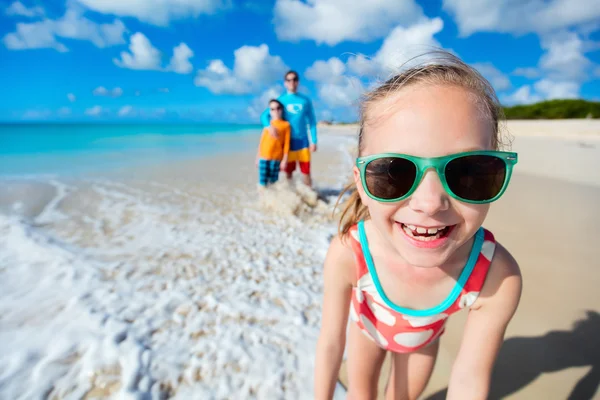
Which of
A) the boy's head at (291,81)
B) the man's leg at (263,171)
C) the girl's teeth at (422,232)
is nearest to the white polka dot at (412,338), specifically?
the girl's teeth at (422,232)

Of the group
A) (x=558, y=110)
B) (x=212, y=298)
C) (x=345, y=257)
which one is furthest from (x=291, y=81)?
(x=558, y=110)

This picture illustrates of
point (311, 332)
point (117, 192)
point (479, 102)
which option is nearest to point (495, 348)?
point (479, 102)

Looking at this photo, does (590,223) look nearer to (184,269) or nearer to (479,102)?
(479,102)

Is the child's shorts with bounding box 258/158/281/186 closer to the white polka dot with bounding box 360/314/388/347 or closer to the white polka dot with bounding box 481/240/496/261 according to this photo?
the white polka dot with bounding box 360/314/388/347

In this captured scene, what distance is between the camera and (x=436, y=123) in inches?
42.7

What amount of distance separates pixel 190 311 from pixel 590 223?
18.6 feet

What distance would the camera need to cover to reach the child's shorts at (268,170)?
21.3 ft

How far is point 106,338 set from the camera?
2596mm

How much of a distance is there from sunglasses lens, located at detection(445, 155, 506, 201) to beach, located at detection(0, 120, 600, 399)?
168 cm

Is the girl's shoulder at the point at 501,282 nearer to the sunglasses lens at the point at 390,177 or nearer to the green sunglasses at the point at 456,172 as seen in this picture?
the green sunglasses at the point at 456,172

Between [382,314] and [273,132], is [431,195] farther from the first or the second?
[273,132]

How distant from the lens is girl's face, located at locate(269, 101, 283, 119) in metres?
6.41

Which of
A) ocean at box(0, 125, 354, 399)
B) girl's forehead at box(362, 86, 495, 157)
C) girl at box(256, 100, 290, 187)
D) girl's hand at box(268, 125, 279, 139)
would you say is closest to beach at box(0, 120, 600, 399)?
ocean at box(0, 125, 354, 399)

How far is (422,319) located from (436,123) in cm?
88
